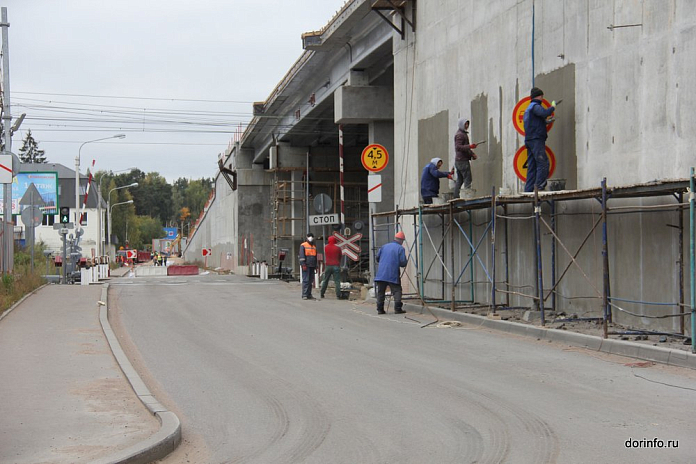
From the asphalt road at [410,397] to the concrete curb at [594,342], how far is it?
0.71ft

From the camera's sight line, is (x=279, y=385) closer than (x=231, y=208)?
Yes

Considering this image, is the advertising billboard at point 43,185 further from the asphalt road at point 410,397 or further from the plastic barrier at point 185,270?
the asphalt road at point 410,397

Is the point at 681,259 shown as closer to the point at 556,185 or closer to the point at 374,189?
the point at 556,185

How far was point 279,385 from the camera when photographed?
8.52m

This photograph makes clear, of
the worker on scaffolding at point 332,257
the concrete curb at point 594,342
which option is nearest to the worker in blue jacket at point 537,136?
the concrete curb at point 594,342

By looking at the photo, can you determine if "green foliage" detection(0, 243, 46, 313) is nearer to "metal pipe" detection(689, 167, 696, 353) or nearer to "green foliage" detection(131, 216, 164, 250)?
"metal pipe" detection(689, 167, 696, 353)

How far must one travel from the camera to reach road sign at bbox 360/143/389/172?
818 inches

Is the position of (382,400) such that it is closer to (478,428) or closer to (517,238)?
(478,428)

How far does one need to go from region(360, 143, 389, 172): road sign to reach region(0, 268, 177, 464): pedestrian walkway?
9409 mm

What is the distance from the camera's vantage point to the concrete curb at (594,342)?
9.23 meters

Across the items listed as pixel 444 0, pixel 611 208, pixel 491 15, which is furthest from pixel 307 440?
pixel 444 0

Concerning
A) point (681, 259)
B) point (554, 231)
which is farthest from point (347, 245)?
point (681, 259)

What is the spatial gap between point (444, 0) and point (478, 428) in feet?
48.0

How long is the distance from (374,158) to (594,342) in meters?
11.2
